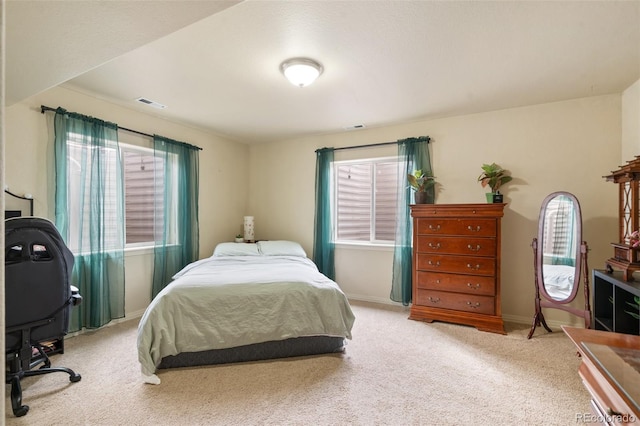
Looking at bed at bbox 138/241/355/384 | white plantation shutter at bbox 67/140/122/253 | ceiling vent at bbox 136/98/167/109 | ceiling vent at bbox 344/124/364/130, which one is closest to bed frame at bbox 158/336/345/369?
bed at bbox 138/241/355/384

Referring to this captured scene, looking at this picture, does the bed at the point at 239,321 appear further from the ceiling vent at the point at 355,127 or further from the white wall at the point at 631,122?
the white wall at the point at 631,122

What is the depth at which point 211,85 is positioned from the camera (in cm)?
275

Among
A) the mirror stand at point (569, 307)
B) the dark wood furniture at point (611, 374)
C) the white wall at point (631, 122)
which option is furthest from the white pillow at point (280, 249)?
the white wall at point (631, 122)

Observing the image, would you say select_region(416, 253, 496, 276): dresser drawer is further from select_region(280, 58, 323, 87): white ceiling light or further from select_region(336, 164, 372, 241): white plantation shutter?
select_region(280, 58, 323, 87): white ceiling light

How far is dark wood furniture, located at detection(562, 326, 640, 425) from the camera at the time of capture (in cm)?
74

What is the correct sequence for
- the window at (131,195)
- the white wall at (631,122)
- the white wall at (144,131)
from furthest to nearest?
1. the window at (131,195)
2. the white wall at (631,122)
3. the white wall at (144,131)

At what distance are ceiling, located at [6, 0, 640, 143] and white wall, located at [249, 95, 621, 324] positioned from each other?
234 millimetres

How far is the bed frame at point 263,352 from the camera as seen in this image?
2357 mm

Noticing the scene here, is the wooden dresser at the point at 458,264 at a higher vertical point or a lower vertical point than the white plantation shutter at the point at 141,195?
lower

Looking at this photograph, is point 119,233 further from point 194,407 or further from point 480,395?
point 480,395

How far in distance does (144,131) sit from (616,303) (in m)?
4.92

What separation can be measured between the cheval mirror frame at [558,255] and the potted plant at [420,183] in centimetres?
118

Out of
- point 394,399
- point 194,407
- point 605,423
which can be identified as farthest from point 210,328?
point 605,423

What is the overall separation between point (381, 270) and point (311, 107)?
2396mm
